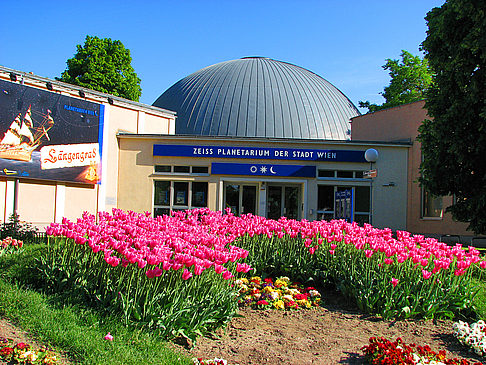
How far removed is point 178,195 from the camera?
71.2 ft

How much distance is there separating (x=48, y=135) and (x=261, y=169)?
9205 millimetres

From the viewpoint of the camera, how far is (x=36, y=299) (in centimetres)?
577

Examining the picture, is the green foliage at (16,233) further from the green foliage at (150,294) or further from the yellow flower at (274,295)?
the yellow flower at (274,295)

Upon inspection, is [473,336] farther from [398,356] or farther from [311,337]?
[311,337]

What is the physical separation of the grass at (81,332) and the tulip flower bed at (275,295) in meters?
1.97

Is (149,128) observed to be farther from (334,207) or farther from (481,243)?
(481,243)

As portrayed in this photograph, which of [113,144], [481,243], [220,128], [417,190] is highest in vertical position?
[220,128]

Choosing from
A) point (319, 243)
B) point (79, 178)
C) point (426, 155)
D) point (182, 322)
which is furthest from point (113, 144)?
point (182, 322)

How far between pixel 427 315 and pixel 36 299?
511 centimetres

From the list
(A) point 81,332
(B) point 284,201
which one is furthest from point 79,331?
(B) point 284,201

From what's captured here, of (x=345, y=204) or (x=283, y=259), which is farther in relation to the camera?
(x=345, y=204)

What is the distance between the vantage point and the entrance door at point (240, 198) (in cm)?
2205

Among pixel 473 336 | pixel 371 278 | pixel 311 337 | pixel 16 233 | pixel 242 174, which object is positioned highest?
pixel 242 174

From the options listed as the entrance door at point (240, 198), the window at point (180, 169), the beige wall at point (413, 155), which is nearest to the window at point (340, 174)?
the beige wall at point (413, 155)
